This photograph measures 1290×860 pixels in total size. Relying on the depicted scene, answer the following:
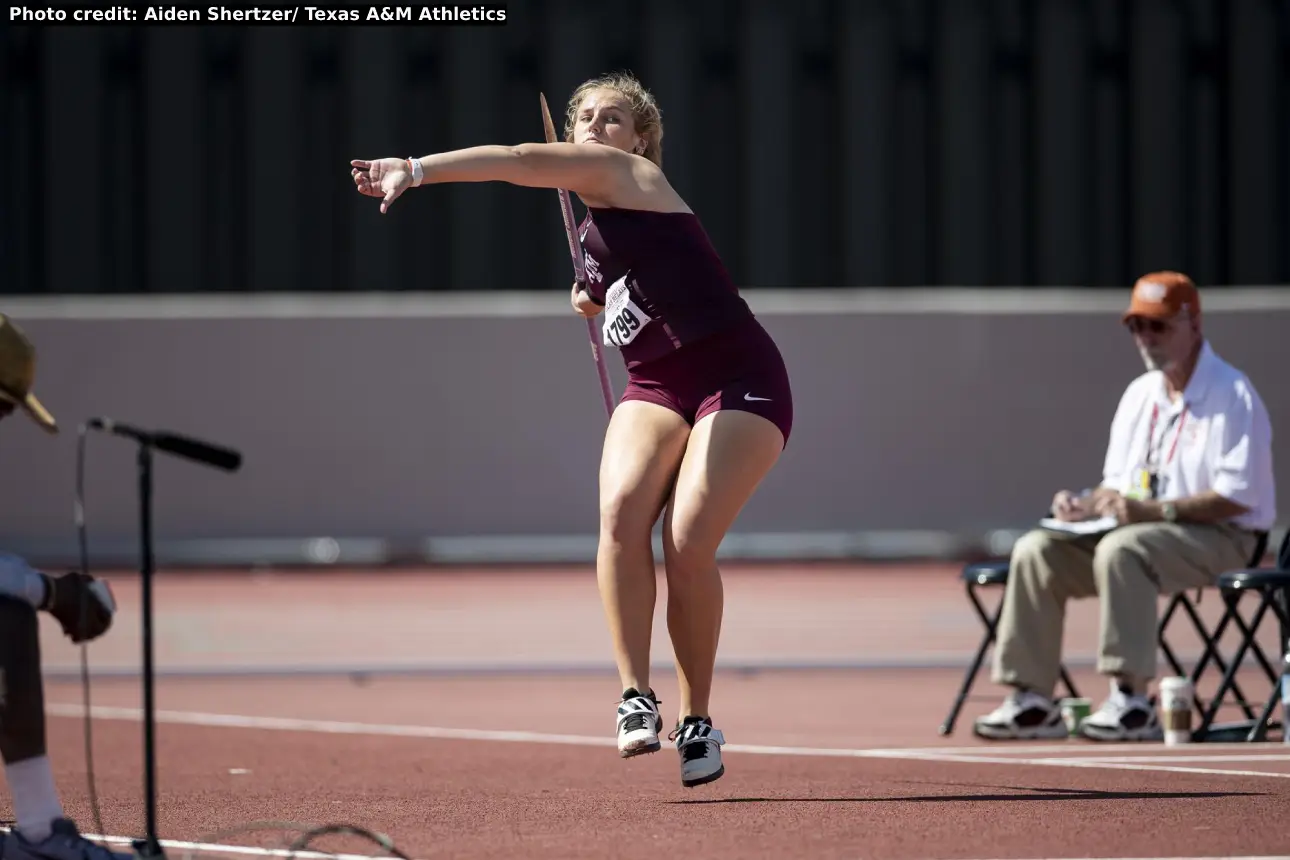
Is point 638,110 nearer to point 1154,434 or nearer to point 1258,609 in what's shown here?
point 1154,434

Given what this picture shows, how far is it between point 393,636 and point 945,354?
638cm

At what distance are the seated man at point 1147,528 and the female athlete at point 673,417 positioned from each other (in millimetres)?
2217

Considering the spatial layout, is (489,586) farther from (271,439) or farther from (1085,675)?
(1085,675)

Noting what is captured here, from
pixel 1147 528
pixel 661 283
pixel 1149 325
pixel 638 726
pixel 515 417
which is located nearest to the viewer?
pixel 638 726

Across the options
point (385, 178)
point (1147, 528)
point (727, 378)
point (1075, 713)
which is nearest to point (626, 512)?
point (727, 378)

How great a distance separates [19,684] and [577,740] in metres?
4.00

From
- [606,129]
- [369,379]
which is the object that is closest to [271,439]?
[369,379]

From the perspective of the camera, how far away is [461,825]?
588 centimetres

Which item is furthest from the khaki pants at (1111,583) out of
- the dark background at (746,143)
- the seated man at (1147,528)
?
the dark background at (746,143)

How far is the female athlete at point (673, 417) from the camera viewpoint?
6.22 metres

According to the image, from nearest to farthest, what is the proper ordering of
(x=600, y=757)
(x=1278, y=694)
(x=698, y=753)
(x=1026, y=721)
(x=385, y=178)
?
(x=385, y=178) → (x=698, y=753) → (x=600, y=757) → (x=1278, y=694) → (x=1026, y=721)

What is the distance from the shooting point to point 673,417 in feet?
21.0

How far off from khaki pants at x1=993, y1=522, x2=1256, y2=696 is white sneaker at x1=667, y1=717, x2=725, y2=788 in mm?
2283

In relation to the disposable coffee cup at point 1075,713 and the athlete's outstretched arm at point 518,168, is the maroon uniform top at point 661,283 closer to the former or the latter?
the athlete's outstretched arm at point 518,168
